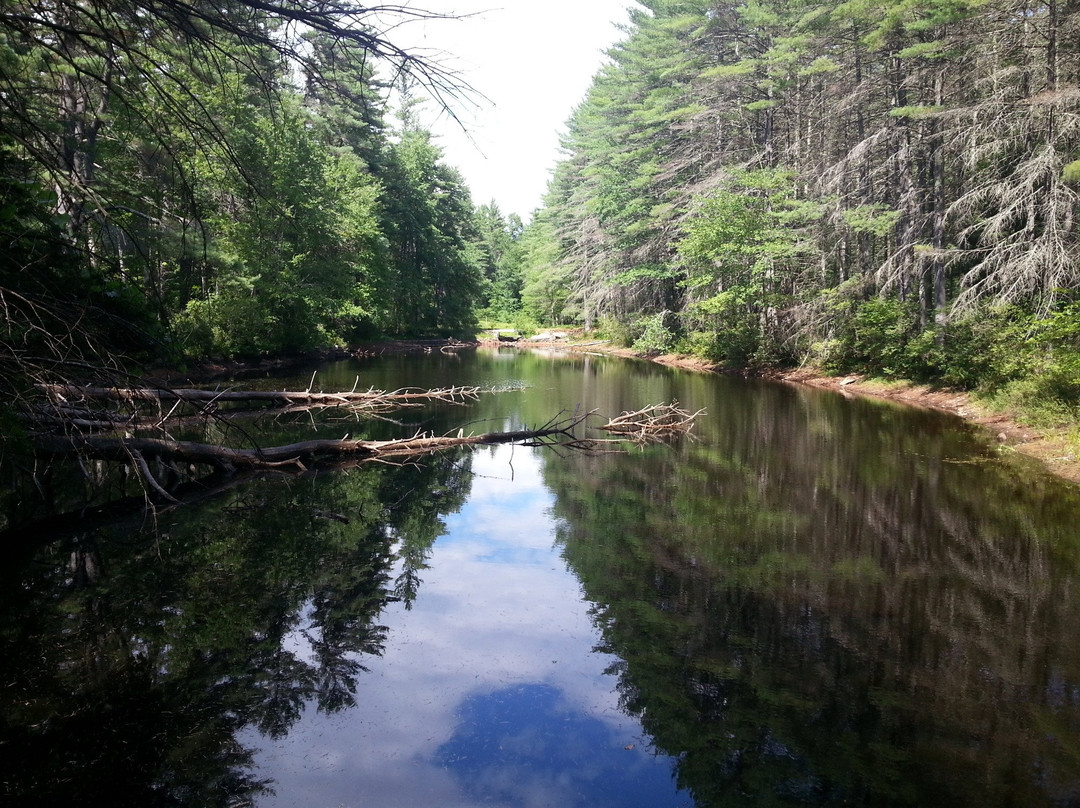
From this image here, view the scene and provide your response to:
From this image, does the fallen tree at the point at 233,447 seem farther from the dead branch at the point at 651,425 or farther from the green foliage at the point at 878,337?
the green foliage at the point at 878,337

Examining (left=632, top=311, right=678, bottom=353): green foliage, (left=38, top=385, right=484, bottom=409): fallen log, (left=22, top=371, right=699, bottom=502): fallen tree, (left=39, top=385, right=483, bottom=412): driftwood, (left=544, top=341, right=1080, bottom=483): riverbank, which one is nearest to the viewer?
(left=22, top=371, right=699, bottom=502): fallen tree

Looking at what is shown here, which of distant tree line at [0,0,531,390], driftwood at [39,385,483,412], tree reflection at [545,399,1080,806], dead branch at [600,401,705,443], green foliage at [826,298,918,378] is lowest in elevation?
tree reflection at [545,399,1080,806]

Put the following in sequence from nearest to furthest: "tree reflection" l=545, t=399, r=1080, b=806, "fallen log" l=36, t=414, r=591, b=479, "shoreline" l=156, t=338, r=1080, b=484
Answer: "tree reflection" l=545, t=399, r=1080, b=806 → "fallen log" l=36, t=414, r=591, b=479 → "shoreline" l=156, t=338, r=1080, b=484

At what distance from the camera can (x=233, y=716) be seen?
4.25 m

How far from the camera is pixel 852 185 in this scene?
2297cm

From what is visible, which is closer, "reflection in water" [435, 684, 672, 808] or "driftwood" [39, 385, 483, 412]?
"reflection in water" [435, 684, 672, 808]

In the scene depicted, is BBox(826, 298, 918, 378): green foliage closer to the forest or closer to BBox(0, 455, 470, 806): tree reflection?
the forest

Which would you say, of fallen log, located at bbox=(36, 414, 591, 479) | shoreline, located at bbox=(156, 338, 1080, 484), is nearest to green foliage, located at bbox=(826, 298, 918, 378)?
shoreline, located at bbox=(156, 338, 1080, 484)

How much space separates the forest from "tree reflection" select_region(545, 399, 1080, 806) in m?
3.75

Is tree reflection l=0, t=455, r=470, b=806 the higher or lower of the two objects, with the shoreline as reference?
lower

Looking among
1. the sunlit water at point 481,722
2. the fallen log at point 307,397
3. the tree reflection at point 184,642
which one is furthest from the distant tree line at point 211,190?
the sunlit water at point 481,722

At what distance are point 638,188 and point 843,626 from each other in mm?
33830

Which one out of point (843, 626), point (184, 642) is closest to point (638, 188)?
point (843, 626)

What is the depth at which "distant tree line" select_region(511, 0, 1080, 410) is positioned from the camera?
49.1 feet
